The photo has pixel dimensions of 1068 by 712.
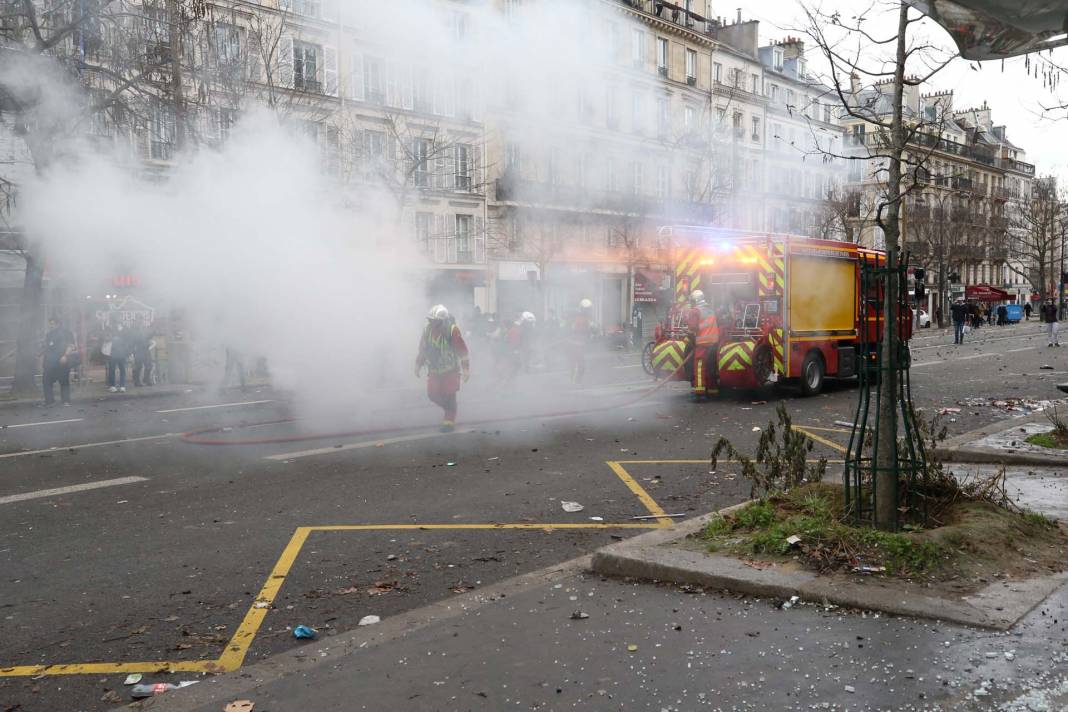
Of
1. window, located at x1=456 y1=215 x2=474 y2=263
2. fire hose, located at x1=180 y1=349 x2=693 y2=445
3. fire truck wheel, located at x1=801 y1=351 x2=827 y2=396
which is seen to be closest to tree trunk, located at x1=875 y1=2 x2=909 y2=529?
fire hose, located at x1=180 y1=349 x2=693 y2=445

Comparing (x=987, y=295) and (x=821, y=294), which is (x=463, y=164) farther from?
(x=987, y=295)

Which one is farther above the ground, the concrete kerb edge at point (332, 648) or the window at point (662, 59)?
the window at point (662, 59)

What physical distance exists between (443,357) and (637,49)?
727cm

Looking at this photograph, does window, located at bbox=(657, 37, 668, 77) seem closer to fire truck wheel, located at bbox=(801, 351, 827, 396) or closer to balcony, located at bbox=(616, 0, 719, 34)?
balcony, located at bbox=(616, 0, 719, 34)

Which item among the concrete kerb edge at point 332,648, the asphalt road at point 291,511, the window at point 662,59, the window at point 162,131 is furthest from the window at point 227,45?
the concrete kerb edge at point 332,648

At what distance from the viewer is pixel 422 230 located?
696 inches

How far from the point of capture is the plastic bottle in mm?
3686

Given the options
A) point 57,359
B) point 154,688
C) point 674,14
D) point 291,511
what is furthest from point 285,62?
point 154,688

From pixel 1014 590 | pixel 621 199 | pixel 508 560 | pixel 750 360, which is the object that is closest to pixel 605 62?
pixel 621 199

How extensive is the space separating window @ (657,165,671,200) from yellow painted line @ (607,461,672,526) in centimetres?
1005

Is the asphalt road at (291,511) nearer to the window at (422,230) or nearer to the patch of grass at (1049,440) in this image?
the patch of grass at (1049,440)

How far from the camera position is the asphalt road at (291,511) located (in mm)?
4461

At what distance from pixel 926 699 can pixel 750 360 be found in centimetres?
1113

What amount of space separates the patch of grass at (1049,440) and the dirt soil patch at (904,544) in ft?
11.3
